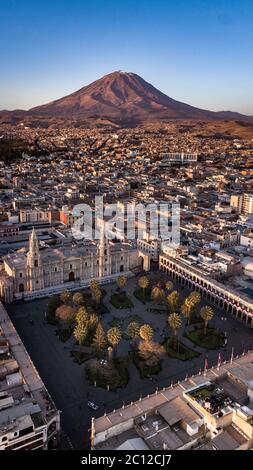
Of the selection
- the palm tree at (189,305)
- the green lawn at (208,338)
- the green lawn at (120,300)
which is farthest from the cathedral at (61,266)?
the green lawn at (208,338)

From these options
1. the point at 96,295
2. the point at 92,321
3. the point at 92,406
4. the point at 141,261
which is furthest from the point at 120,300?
the point at 92,406

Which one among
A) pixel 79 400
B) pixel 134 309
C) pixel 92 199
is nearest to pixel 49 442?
pixel 79 400

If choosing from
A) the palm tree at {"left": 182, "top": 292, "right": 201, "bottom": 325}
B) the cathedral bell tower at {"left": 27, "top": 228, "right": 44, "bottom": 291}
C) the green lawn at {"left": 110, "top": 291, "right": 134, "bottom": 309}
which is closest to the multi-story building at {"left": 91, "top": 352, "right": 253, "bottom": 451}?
the palm tree at {"left": 182, "top": 292, "right": 201, "bottom": 325}

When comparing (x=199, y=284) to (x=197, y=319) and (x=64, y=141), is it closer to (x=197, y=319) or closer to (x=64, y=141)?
(x=197, y=319)

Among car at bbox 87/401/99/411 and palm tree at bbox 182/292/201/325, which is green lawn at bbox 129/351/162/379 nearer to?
car at bbox 87/401/99/411

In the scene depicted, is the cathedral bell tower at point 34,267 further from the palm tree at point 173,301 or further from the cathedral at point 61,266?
the palm tree at point 173,301

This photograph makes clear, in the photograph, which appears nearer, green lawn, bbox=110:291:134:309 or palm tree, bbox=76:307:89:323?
palm tree, bbox=76:307:89:323
